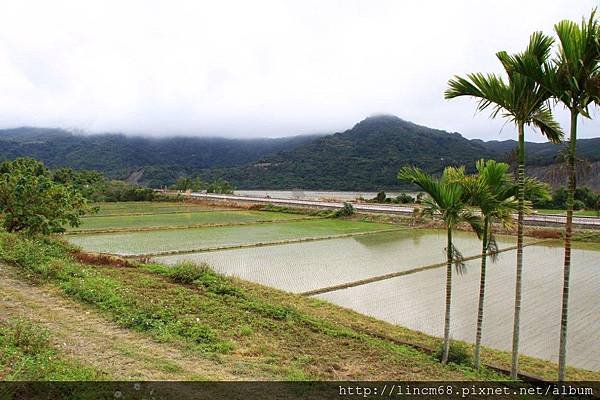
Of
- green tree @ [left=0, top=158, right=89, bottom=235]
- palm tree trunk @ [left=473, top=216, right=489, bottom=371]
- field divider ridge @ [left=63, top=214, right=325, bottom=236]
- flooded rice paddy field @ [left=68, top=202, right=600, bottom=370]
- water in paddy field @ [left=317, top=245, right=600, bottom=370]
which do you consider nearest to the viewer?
palm tree trunk @ [left=473, top=216, right=489, bottom=371]

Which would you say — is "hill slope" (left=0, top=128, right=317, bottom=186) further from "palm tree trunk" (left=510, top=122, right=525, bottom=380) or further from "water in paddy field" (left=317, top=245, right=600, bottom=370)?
"palm tree trunk" (left=510, top=122, right=525, bottom=380)

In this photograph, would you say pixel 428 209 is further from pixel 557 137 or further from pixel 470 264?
pixel 470 264

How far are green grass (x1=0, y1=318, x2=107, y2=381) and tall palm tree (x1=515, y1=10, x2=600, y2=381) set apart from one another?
6.05m

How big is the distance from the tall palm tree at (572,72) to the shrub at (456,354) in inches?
76.6

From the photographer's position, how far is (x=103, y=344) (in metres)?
6.20

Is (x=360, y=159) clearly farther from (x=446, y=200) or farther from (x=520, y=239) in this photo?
(x=520, y=239)

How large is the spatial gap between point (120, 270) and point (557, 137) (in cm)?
1144

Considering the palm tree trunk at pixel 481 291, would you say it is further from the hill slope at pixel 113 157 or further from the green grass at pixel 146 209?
the hill slope at pixel 113 157

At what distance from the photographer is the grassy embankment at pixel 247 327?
6.39 metres

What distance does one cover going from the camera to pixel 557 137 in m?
6.54

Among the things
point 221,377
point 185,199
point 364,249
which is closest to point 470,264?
point 364,249

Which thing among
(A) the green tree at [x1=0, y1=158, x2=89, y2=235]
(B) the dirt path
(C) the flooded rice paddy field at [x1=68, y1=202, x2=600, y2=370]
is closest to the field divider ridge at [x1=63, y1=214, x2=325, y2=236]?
(C) the flooded rice paddy field at [x1=68, y1=202, x2=600, y2=370]

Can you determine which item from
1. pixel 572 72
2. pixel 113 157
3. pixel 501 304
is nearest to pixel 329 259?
pixel 501 304

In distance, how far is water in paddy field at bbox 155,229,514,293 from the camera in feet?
49.6
